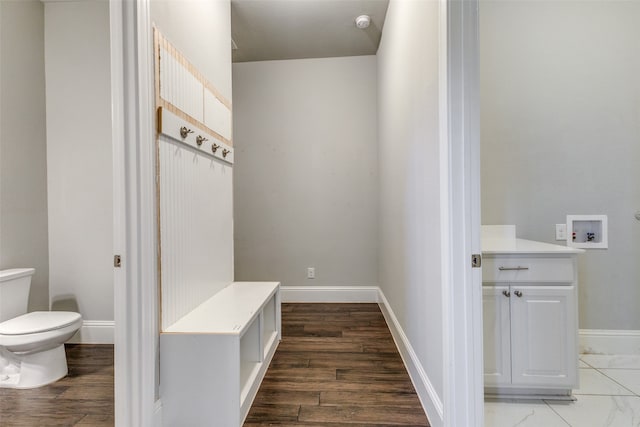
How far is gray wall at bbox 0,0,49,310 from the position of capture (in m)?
2.11

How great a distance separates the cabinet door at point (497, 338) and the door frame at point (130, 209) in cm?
164

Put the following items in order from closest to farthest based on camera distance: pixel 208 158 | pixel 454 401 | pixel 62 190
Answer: pixel 454 401, pixel 208 158, pixel 62 190

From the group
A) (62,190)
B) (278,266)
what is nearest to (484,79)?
(278,266)

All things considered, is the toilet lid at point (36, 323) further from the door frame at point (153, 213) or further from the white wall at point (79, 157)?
the door frame at point (153, 213)

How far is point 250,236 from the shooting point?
3.47 metres

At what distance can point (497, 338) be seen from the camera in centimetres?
156

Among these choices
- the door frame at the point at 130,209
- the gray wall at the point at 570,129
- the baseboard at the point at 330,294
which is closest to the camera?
the door frame at the point at 130,209

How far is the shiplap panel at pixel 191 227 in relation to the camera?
1.48m

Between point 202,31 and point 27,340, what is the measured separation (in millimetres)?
2130

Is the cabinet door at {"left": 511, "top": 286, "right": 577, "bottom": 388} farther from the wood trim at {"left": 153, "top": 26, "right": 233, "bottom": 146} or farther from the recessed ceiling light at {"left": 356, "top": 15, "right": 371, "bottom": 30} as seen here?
the recessed ceiling light at {"left": 356, "top": 15, "right": 371, "bottom": 30}

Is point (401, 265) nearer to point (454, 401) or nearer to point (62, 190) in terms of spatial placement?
point (454, 401)

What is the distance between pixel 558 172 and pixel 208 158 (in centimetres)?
240

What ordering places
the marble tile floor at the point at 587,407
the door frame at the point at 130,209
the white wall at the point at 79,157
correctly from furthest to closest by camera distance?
the white wall at the point at 79,157 < the marble tile floor at the point at 587,407 < the door frame at the point at 130,209

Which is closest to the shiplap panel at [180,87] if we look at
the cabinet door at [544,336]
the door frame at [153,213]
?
the door frame at [153,213]
